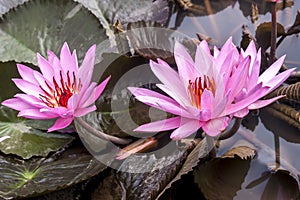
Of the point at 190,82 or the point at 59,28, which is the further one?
the point at 59,28

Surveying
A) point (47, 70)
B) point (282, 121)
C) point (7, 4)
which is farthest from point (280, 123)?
point (7, 4)

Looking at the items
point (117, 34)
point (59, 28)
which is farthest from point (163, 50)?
point (59, 28)

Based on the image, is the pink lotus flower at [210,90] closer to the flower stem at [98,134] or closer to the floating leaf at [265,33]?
the flower stem at [98,134]

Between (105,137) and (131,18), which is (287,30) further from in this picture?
(105,137)

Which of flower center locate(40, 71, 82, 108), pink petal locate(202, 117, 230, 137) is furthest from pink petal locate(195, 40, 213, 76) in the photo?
flower center locate(40, 71, 82, 108)

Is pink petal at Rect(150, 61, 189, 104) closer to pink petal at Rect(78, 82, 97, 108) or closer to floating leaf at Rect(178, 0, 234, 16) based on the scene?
pink petal at Rect(78, 82, 97, 108)

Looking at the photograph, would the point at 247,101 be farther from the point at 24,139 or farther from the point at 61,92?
the point at 24,139

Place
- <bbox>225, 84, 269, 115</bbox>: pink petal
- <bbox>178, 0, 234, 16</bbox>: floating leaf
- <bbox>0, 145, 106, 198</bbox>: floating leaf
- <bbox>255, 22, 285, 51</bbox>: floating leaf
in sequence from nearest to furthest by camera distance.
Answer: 1. <bbox>225, 84, 269, 115</bbox>: pink petal
2. <bbox>0, 145, 106, 198</bbox>: floating leaf
3. <bbox>255, 22, 285, 51</bbox>: floating leaf
4. <bbox>178, 0, 234, 16</bbox>: floating leaf
